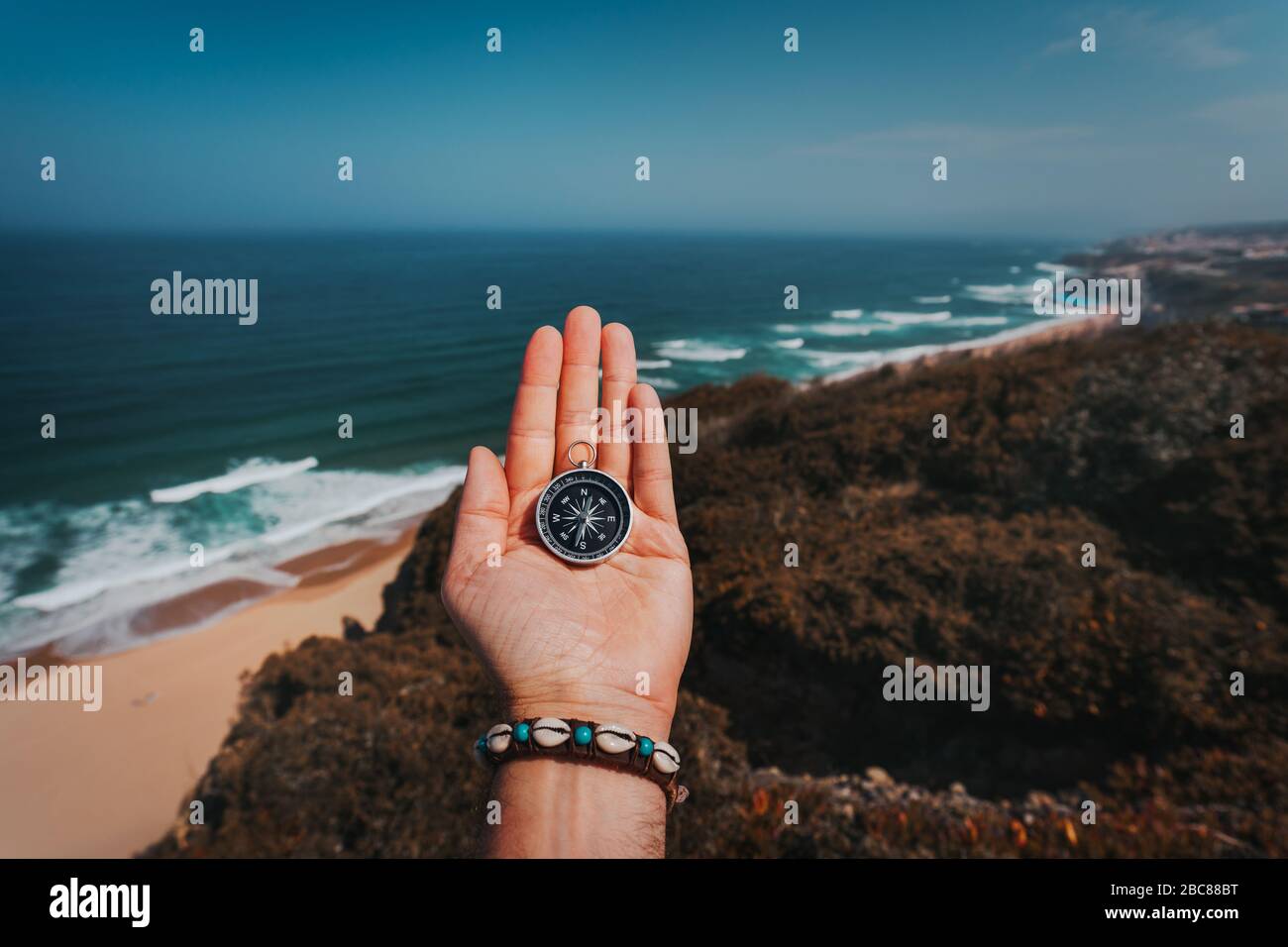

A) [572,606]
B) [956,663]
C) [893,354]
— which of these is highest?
[893,354]

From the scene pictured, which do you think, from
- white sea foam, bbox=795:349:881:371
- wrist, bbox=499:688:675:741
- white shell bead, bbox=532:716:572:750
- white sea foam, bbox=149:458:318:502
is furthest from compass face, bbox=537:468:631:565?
white sea foam, bbox=795:349:881:371

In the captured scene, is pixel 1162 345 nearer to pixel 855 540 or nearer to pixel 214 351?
pixel 855 540

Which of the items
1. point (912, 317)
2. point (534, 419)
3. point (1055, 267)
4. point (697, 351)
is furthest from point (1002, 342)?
point (1055, 267)

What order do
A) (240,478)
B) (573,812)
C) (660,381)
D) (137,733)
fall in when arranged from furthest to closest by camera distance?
(660,381) → (240,478) → (137,733) → (573,812)

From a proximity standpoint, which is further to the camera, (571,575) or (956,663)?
(956,663)

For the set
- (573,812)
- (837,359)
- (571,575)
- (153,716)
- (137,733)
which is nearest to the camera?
(573,812)

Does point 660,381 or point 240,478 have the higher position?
point 660,381

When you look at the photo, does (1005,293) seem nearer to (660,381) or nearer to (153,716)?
(660,381)
